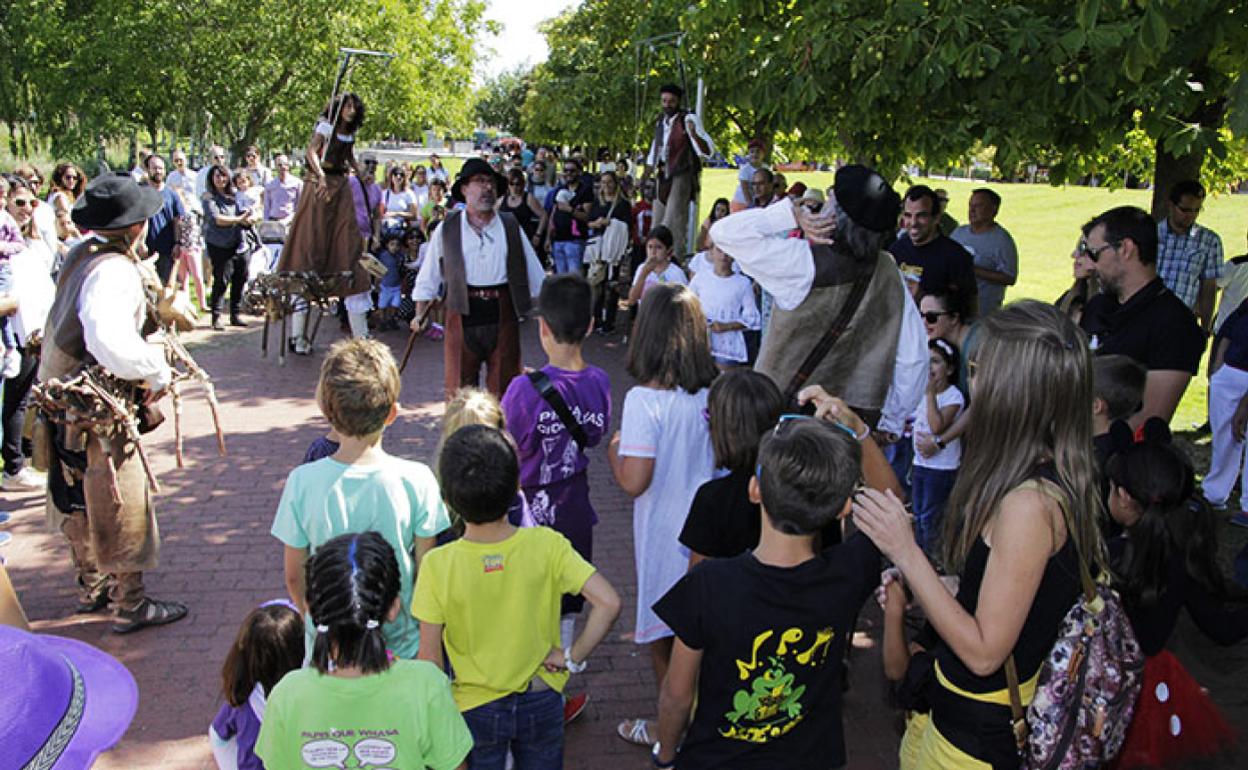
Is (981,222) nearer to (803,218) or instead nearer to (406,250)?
(803,218)

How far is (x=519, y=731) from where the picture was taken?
2.83 meters

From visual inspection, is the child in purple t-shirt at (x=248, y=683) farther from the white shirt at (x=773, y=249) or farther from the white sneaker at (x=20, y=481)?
the white sneaker at (x=20, y=481)

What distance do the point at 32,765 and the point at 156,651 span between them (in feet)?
11.9

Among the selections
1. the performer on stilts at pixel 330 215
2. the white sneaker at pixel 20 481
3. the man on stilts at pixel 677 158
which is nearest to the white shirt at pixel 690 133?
the man on stilts at pixel 677 158

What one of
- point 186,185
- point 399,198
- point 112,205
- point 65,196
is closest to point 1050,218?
point 399,198

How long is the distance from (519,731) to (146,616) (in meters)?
2.94

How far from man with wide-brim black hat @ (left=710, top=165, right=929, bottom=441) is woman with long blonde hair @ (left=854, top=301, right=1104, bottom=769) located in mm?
1033

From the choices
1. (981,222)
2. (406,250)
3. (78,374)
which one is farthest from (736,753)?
(406,250)

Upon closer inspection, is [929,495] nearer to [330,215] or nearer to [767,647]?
[767,647]

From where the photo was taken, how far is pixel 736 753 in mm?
2545

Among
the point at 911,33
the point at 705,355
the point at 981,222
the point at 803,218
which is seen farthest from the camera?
the point at 981,222

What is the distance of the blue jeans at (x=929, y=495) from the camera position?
541 centimetres

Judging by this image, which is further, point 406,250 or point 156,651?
point 406,250

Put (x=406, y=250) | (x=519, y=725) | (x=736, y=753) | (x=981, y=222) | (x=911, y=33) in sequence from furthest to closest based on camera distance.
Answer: (x=406, y=250)
(x=981, y=222)
(x=911, y=33)
(x=519, y=725)
(x=736, y=753)
